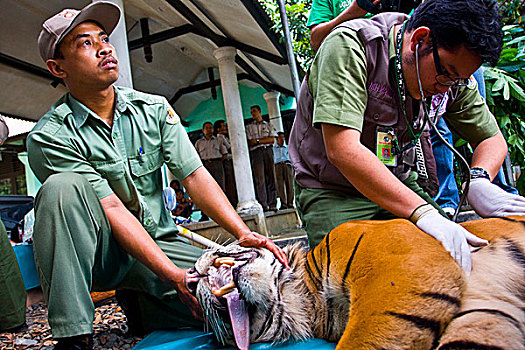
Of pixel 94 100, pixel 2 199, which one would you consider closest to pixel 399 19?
pixel 94 100


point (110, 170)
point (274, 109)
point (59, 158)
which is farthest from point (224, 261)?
point (274, 109)

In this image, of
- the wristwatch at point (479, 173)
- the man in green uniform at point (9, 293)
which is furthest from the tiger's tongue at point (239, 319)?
the man in green uniform at point (9, 293)

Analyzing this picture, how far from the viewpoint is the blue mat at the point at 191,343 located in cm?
159

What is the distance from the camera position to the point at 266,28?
23.1 ft

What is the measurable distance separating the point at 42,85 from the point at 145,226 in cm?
776

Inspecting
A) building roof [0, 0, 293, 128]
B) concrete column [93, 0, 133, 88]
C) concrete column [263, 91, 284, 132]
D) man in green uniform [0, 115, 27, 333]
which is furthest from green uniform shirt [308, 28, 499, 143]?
concrete column [263, 91, 284, 132]

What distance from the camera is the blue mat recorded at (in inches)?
62.6

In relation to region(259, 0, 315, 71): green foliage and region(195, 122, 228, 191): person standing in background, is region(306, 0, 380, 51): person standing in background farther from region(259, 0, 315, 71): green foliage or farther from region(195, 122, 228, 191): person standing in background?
region(195, 122, 228, 191): person standing in background

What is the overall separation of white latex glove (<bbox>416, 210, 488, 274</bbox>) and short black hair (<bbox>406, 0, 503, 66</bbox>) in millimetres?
663

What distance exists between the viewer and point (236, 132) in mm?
8297

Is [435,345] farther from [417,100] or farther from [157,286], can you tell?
[157,286]

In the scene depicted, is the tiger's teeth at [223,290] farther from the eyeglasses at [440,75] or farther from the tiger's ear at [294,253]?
the eyeglasses at [440,75]

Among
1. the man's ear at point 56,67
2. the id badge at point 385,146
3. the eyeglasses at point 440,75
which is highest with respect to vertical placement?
the man's ear at point 56,67

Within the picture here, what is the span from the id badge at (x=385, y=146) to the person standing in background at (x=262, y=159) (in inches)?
301
